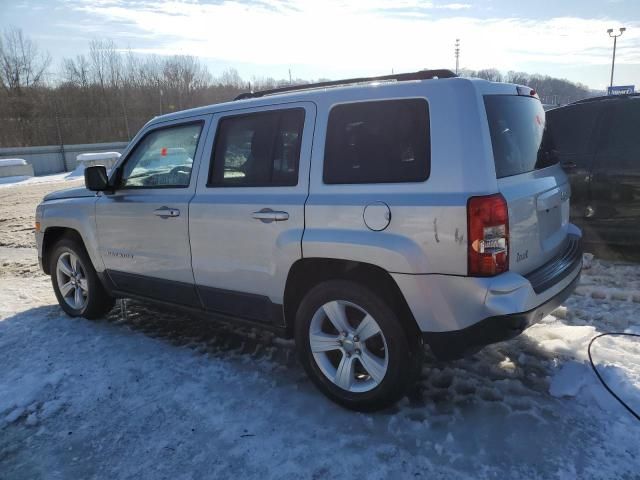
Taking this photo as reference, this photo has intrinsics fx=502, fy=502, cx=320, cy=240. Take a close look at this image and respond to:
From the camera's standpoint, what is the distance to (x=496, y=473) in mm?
2576

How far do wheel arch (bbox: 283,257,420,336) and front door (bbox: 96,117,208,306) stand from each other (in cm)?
98

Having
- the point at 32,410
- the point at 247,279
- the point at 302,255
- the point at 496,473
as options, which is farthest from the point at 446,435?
the point at 32,410

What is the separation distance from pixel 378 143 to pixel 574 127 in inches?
165

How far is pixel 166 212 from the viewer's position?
4.00 m

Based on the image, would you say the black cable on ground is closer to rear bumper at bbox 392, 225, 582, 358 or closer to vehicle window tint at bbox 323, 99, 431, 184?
rear bumper at bbox 392, 225, 582, 358

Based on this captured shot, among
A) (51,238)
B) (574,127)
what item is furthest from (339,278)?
(574,127)

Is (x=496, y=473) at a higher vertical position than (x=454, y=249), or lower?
lower

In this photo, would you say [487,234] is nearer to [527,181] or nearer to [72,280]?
[527,181]

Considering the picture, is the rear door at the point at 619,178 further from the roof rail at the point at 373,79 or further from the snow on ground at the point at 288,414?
the roof rail at the point at 373,79

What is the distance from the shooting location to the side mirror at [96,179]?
4.46m

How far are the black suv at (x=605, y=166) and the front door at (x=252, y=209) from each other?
3.62 meters

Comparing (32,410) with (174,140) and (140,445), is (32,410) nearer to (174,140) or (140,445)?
(140,445)

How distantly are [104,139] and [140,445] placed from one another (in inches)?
1991

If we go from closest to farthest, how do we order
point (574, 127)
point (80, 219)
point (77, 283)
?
point (80, 219)
point (77, 283)
point (574, 127)
